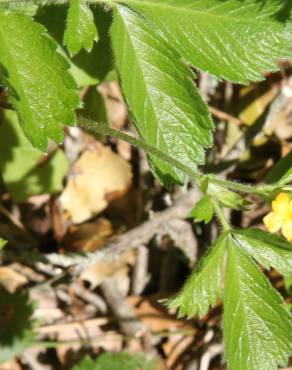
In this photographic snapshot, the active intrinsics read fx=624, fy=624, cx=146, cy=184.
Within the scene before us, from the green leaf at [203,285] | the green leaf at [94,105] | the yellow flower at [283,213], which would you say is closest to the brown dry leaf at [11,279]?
the green leaf at [94,105]

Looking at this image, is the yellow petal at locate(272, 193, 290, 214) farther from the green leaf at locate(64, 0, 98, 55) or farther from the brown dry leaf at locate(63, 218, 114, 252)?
the brown dry leaf at locate(63, 218, 114, 252)

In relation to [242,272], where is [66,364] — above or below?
below

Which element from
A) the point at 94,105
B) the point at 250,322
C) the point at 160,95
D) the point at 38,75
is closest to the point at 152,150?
the point at 160,95

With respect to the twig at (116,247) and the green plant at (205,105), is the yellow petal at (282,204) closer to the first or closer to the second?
the green plant at (205,105)

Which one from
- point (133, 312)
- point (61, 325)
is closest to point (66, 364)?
point (61, 325)

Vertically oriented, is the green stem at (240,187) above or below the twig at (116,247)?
above

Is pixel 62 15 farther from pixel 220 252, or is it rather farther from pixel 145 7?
pixel 220 252

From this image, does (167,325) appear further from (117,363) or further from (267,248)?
(267,248)
